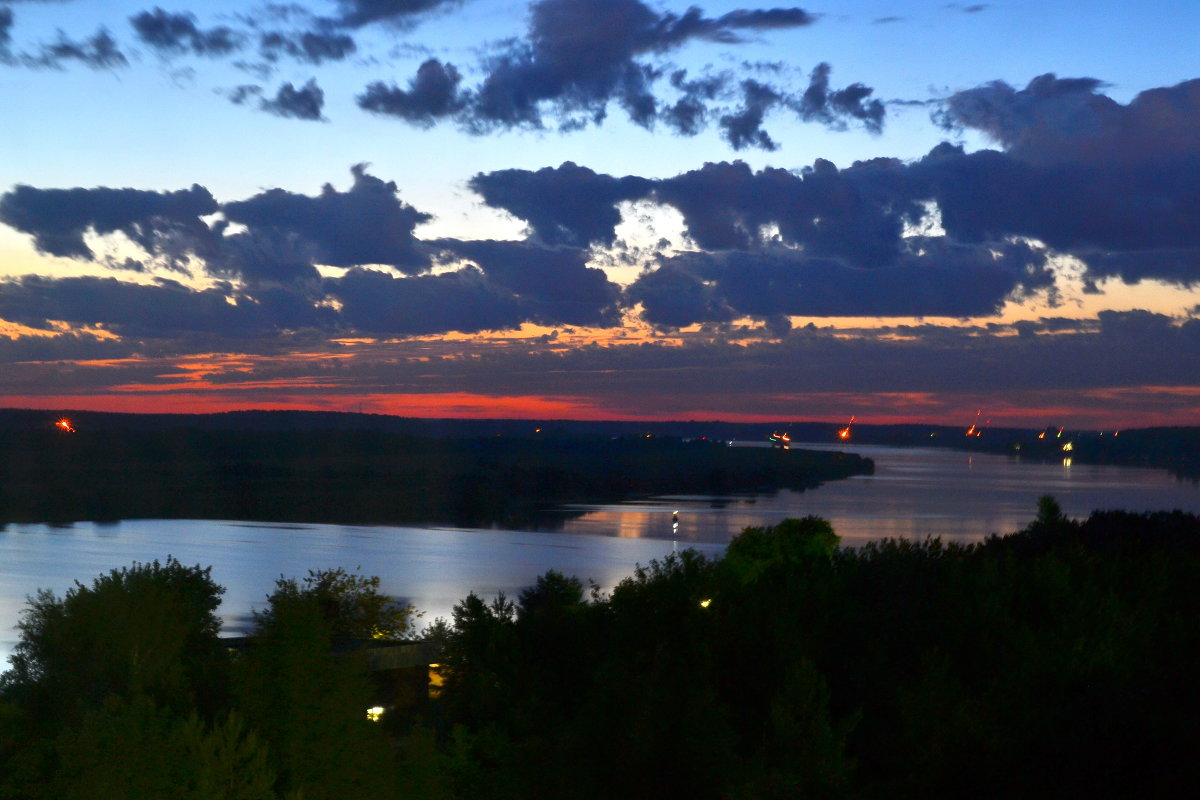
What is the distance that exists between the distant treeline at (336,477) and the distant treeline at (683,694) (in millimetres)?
68920

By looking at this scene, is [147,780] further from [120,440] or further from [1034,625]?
[120,440]

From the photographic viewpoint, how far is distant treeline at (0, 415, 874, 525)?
100750 millimetres

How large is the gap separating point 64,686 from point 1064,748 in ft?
58.3

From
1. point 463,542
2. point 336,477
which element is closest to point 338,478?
point 336,477

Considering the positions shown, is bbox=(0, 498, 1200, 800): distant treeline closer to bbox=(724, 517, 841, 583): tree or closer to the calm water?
bbox=(724, 517, 841, 583): tree

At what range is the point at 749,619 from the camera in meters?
21.3

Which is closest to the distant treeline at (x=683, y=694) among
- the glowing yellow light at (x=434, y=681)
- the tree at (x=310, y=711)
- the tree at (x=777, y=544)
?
the tree at (x=310, y=711)

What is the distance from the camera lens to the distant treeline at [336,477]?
331 feet

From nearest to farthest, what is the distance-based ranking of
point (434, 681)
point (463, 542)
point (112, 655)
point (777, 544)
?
point (112, 655), point (434, 681), point (777, 544), point (463, 542)

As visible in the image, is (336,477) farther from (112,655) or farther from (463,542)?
(112,655)

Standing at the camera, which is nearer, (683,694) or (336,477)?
(683,694)

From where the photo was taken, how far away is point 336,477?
451ft

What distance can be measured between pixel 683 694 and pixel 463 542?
6406 centimetres

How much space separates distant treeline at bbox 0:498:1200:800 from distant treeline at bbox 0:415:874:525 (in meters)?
68.9
